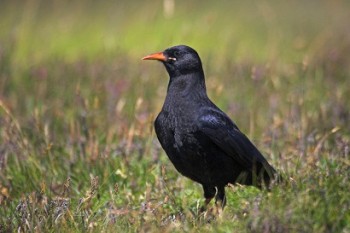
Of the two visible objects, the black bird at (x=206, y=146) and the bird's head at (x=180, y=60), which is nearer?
the black bird at (x=206, y=146)

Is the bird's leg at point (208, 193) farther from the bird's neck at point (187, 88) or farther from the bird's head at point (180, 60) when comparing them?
the bird's head at point (180, 60)

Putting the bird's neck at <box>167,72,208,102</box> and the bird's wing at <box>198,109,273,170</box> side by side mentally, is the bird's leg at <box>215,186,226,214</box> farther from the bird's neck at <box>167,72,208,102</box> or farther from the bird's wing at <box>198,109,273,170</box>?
the bird's neck at <box>167,72,208,102</box>

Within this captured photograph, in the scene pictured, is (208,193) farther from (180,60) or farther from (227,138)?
(180,60)

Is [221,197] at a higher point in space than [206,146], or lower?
lower

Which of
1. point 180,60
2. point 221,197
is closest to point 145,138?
point 180,60

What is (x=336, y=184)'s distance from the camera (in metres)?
4.38

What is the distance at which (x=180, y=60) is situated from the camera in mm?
5637

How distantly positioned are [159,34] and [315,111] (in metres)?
6.25

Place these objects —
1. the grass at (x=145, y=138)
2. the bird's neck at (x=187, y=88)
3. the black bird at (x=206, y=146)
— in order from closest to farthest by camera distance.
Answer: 1. the grass at (x=145, y=138)
2. the black bird at (x=206, y=146)
3. the bird's neck at (x=187, y=88)

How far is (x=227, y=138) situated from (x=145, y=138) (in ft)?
4.89

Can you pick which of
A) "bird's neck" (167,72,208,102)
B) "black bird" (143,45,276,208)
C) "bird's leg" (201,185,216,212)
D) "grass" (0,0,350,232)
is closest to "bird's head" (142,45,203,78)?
"bird's neck" (167,72,208,102)

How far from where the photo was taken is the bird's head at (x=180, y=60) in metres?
5.62

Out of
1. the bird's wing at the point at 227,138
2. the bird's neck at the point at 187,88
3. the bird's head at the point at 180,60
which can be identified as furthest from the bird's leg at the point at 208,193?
the bird's head at the point at 180,60

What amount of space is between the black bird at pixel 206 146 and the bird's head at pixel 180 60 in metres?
0.14
